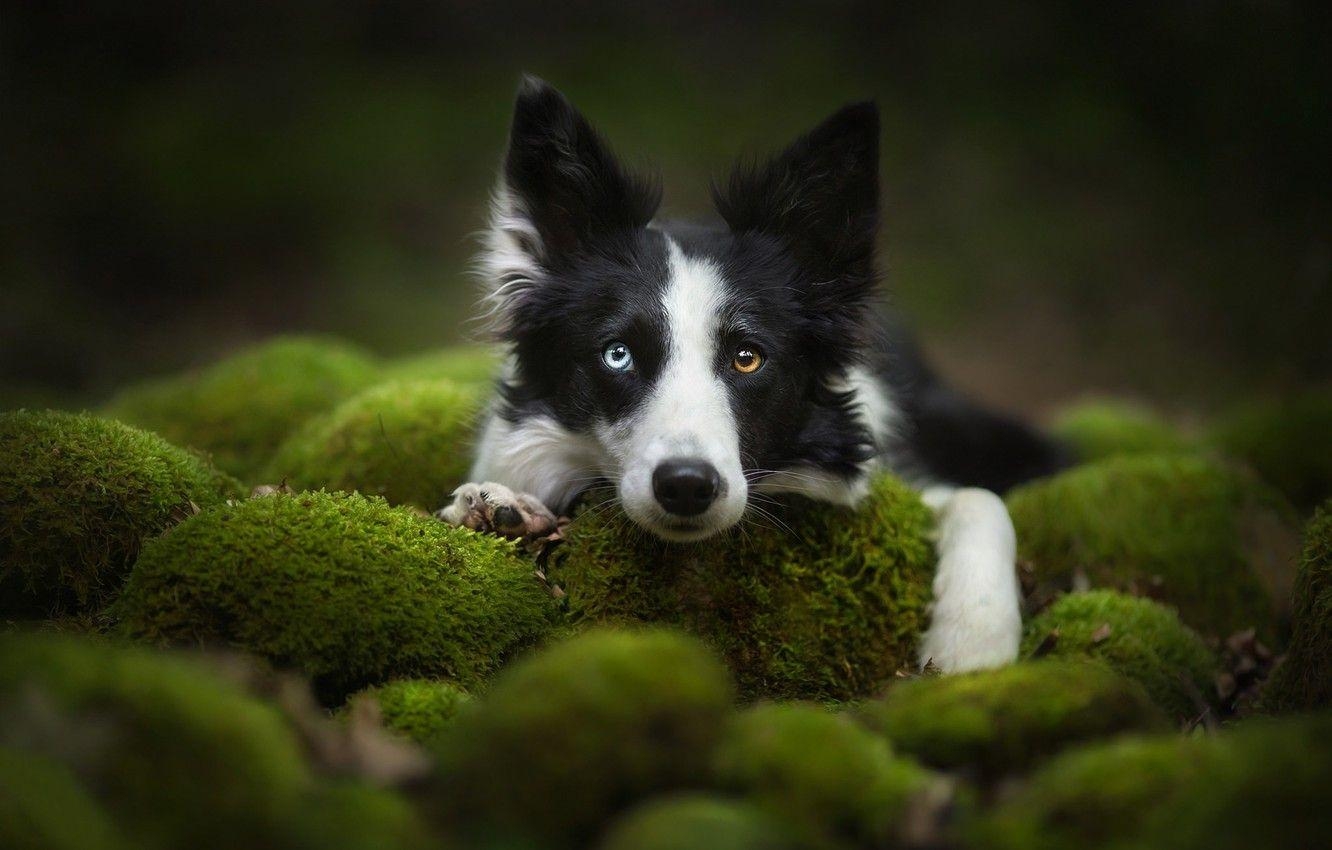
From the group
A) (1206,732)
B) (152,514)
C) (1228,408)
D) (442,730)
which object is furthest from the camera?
(1228,408)

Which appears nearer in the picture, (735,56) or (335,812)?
(335,812)

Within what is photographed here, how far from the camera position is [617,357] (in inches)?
134

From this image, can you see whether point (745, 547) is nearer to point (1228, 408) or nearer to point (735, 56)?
point (1228, 408)

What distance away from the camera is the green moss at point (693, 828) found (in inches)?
66.1

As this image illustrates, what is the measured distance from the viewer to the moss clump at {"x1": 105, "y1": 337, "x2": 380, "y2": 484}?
207 inches

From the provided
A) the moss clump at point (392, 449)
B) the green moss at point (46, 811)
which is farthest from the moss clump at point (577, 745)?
the moss clump at point (392, 449)

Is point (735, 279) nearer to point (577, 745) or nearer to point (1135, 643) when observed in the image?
point (1135, 643)

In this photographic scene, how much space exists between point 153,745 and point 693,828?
94 centimetres

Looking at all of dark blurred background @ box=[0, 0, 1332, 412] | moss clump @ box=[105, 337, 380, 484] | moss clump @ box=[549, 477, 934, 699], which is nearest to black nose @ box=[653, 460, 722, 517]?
moss clump @ box=[549, 477, 934, 699]

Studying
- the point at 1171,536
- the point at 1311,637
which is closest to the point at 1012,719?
the point at 1311,637

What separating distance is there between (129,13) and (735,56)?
21.2ft

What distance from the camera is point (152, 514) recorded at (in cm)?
319

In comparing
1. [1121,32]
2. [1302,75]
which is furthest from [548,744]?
[1121,32]

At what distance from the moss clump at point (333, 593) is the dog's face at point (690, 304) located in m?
0.54
